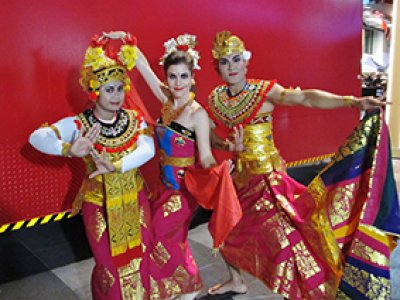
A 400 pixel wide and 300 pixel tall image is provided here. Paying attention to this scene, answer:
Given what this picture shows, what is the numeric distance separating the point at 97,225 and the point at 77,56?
4.35 ft

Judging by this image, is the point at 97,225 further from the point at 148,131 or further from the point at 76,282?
the point at 76,282

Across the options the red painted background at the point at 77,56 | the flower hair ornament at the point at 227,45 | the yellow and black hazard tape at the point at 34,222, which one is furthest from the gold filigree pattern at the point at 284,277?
the yellow and black hazard tape at the point at 34,222

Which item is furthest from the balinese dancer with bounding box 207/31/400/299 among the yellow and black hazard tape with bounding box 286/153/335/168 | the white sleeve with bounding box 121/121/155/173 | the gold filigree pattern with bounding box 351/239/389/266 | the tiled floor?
the yellow and black hazard tape with bounding box 286/153/335/168

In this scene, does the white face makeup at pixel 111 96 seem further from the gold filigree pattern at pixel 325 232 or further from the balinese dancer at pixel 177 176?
the gold filigree pattern at pixel 325 232

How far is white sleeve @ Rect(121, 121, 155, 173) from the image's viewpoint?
2026 millimetres

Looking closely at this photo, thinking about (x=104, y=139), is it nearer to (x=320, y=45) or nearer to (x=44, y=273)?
(x=44, y=273)

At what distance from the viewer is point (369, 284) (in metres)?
1.99

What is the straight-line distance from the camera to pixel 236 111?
2.37 m

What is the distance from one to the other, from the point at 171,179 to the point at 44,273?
1.37 meters

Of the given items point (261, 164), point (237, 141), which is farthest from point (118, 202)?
point (261, 164)

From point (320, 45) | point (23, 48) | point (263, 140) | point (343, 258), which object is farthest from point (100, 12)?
point (320, 45)

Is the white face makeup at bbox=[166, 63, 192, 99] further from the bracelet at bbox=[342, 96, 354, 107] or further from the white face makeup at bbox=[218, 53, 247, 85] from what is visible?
the bracelet at bbox=[342, 96, 354, 107]

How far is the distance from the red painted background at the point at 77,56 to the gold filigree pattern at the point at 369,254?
69.5 inches

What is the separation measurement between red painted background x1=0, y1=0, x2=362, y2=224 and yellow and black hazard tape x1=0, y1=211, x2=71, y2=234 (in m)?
0.03
